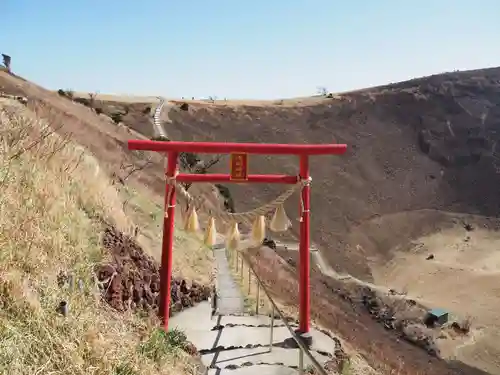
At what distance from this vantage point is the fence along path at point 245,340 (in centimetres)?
649

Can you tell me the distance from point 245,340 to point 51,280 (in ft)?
12.4

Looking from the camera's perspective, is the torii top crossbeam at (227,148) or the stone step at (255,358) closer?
the stone step at (255,358)

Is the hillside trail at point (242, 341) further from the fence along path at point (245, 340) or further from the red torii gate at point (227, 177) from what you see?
the red torii gate at point (227, 177)

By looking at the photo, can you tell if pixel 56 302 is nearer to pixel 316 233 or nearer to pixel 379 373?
pixel 379 373

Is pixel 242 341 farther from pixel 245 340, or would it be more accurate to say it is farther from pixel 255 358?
pixel 255 358

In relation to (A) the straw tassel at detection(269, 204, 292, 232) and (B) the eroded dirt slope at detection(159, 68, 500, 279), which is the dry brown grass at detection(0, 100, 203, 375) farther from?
(B) the eroded dirt slope at detection(159, 68, 500, 279)

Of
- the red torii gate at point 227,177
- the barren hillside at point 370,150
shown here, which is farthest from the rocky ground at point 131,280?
the barren hillside at point 370,150

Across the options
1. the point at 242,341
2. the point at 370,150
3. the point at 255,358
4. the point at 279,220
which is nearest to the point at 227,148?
the point at 279,220

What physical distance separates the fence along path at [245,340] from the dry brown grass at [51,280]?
1.02 meters

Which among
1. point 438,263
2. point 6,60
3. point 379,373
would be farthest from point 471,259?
point 6,60

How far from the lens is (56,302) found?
428cm

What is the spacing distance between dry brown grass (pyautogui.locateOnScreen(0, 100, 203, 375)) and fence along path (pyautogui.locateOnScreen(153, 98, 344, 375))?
102 centimetres

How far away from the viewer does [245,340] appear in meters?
7.54

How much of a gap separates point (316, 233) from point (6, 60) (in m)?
21.6
